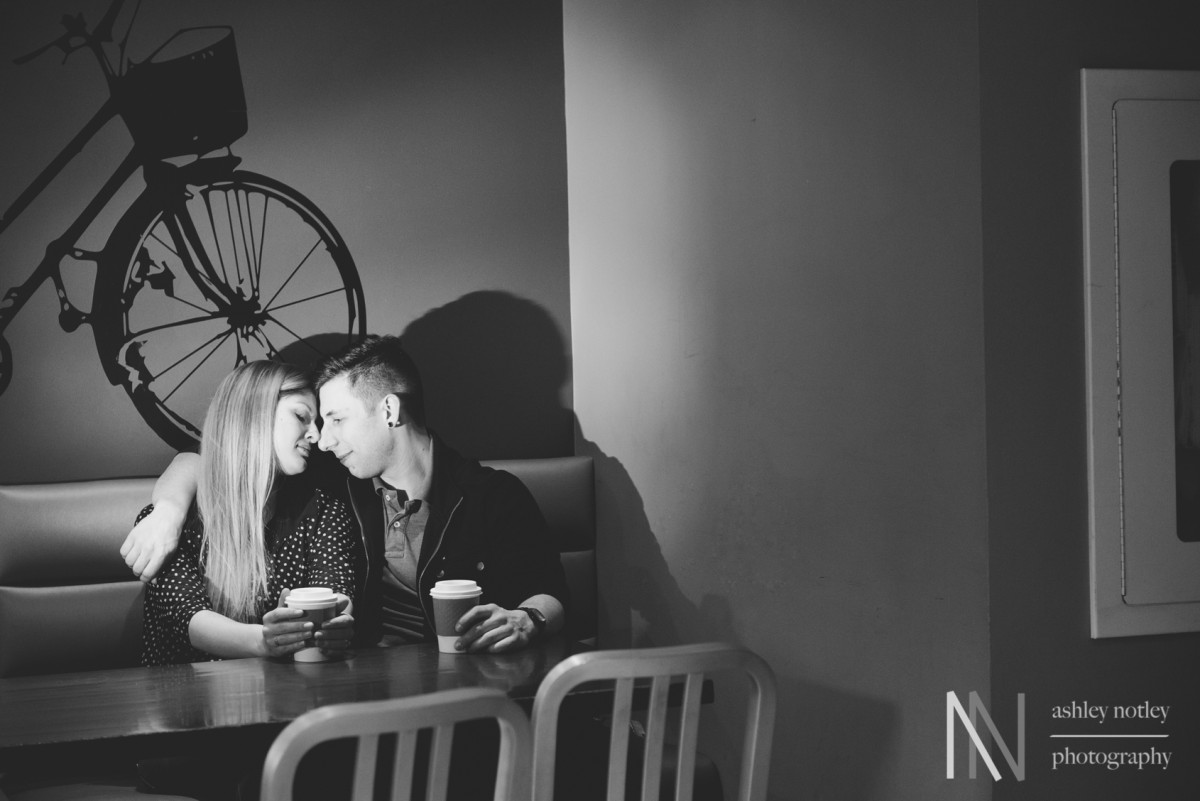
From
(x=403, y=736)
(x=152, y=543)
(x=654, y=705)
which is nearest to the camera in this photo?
(x=403, y=736)

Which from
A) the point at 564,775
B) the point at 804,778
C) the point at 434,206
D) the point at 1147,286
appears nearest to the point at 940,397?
the point at 1147,286

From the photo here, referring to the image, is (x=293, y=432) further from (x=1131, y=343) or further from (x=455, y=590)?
(x=1131, y=343)

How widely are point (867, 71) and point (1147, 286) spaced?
0.85m

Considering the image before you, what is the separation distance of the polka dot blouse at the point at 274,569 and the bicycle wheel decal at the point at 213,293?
0.60m

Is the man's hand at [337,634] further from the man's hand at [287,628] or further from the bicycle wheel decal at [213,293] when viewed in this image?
the bicycle wheel decal at [213,293]

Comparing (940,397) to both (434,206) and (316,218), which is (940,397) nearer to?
(434,206)

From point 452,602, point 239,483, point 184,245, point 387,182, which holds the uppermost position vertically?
point 387,182

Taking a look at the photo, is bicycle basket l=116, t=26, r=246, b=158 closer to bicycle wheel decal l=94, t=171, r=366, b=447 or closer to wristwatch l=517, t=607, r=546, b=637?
bicycle wheel decal l=94, t=171, r=366, b=447

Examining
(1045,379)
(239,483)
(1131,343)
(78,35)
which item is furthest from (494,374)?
(1131,343)

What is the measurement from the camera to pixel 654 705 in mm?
1615

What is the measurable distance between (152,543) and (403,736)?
1.52 meters

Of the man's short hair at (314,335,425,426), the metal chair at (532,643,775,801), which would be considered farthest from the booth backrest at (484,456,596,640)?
the metal chair at (532,643,775,801)

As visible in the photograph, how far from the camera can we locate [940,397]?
8.65 feet

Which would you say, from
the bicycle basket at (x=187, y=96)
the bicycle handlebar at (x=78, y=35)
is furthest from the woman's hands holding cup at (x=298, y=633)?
the bicycle handlebar at (x=78, y=35)
